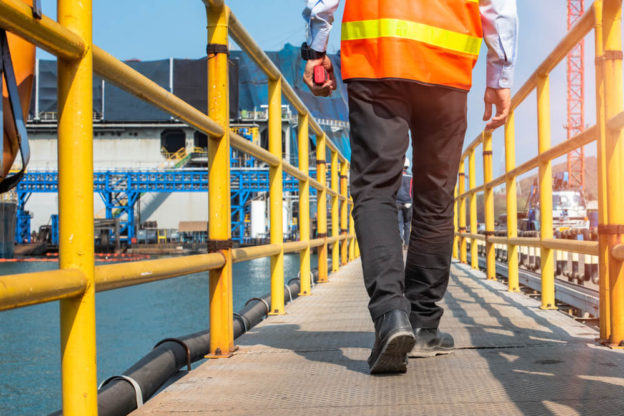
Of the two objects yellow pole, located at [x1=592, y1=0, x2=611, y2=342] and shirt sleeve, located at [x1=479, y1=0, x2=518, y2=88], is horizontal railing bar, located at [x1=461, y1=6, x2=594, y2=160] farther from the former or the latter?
shirt sleeve, located at [x1=479, y1=0, x2=518, y2=88]

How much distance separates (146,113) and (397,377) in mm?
37973

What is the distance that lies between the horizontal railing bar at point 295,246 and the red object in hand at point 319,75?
1.45 metres

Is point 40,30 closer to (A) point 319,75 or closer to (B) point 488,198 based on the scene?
(A) point 319,75

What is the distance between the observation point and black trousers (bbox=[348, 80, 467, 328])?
5.15 feet

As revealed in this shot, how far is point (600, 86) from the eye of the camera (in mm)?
1884

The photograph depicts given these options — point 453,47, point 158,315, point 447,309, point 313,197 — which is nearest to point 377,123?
point 453,47

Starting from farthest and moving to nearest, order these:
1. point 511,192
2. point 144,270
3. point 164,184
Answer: point 164,184, point 511,192, point 144,270

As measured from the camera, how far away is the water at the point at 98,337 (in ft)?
6.68

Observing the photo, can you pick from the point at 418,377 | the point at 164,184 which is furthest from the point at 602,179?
the point at 164,184

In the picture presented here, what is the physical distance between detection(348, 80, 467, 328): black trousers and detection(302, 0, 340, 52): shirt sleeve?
0.44ft

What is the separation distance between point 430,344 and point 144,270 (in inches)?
33.6

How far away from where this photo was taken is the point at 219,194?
6.15 feet

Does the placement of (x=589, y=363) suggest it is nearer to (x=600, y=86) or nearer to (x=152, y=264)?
(x=600, y=86)

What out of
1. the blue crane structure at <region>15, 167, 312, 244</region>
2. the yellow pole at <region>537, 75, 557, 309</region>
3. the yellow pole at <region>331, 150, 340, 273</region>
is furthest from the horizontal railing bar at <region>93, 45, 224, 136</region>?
the blue crane structure at <region>15, 167, 312, 244</region>
